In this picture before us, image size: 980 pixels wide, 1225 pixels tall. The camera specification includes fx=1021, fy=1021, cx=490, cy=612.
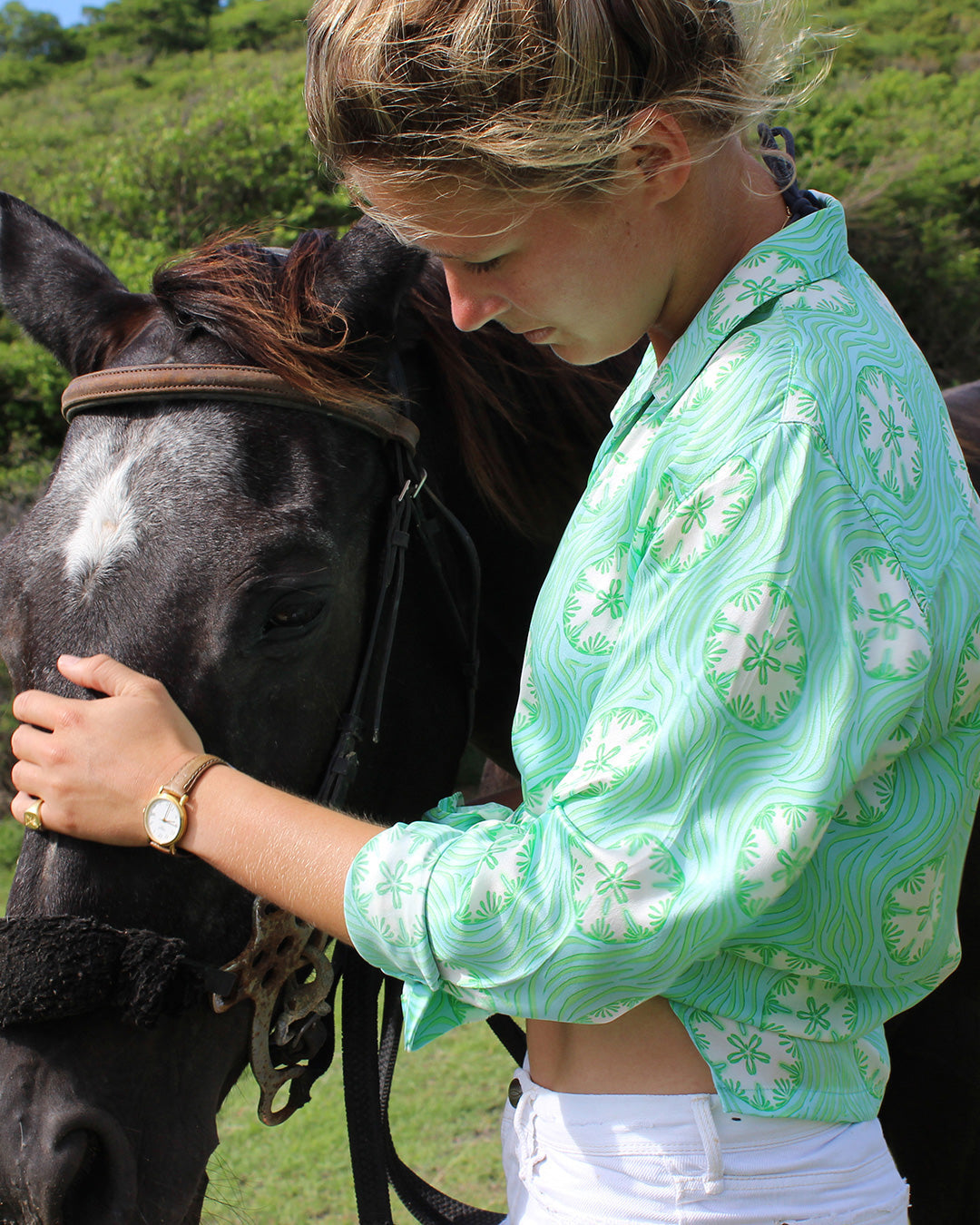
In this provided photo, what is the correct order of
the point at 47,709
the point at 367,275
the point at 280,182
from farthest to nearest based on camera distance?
the point at 280,182 → the point at 367,275 → the point at 47,709

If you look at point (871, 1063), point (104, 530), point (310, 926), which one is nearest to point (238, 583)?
point (104, 530)

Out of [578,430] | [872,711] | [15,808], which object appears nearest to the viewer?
[872,711]

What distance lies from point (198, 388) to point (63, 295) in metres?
0.52

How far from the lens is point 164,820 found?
3.67ft

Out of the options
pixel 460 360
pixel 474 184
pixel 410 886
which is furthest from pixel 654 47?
pixel 460 360

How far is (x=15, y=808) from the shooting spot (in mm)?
1327

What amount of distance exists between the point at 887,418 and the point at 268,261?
4.14ft

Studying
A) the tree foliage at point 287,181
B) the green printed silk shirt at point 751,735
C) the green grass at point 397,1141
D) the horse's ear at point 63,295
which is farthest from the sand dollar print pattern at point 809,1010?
the tree foliage at point 287,181

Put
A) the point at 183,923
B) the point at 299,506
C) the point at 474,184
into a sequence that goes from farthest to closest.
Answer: the point at 299,506
the point at 183,923
the point at 474,184

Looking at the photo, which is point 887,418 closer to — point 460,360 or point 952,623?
point 952,623

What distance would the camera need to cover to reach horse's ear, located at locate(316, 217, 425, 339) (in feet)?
5.76

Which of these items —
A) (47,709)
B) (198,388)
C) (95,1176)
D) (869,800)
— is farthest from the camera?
(198,388)

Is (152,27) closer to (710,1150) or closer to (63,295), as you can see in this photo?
(63,295)

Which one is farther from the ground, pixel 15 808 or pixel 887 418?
pixel 887 418
